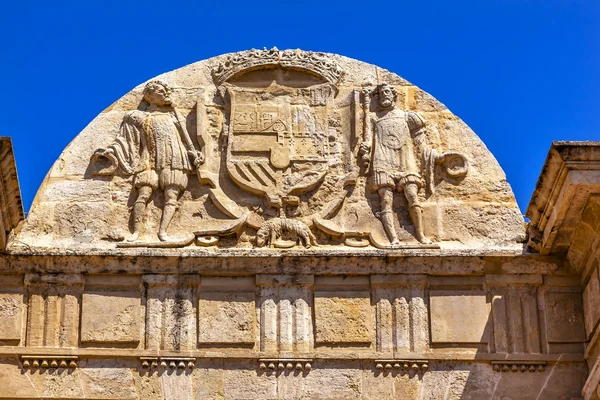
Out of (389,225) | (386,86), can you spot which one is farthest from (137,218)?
(386,86)

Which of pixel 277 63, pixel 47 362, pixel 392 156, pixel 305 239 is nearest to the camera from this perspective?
pixel 47 362

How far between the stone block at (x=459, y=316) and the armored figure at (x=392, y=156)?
58 cm

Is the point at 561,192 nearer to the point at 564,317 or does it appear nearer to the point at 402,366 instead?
the point at 564,317

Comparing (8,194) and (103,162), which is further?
(103,162)

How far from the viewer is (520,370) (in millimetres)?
14289

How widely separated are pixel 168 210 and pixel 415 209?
2276mm

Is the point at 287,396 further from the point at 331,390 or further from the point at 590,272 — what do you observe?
the point at 590,272

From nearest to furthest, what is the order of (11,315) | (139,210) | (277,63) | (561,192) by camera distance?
(561,192) → (11,315) → (139,210) → (277,63)

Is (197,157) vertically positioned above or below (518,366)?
above

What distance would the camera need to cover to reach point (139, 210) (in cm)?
1485

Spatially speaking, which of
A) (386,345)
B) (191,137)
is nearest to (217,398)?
(386,345)

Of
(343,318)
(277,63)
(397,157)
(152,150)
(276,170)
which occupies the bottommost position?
(343,318)

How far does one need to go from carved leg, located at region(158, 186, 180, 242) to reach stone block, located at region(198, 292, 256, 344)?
0.70 meters

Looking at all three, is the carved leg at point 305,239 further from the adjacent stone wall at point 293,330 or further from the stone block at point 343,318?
the stone block at point 343,318
